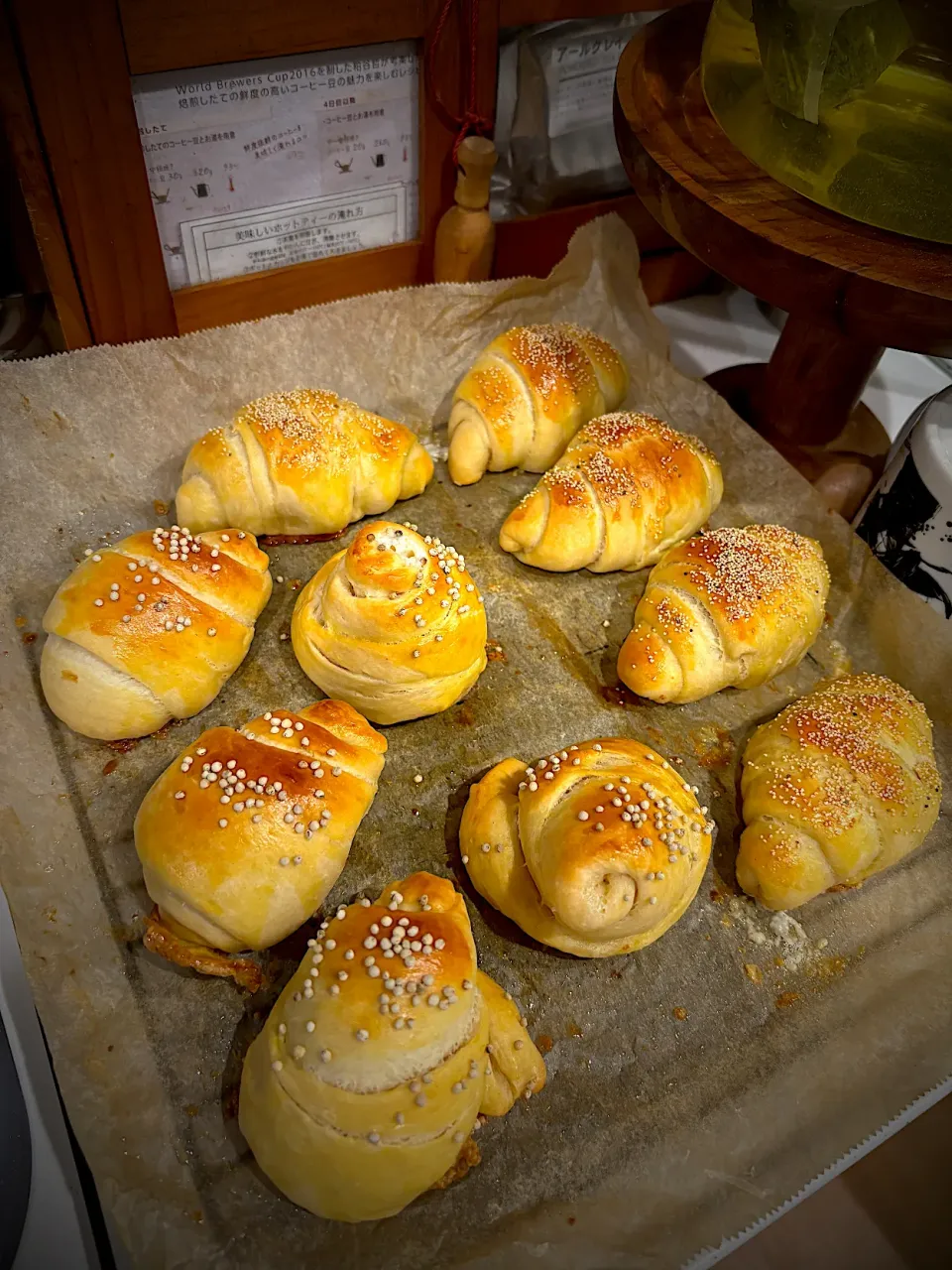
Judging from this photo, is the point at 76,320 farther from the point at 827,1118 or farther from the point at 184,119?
the point at 827,1118

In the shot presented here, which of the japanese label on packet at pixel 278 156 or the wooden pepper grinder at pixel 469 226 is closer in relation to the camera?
the japanese label on packet at pixel 278 156

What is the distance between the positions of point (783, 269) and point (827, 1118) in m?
1.45

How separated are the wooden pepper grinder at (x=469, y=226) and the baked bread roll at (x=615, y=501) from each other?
620 mm

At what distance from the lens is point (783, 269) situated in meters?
1.62

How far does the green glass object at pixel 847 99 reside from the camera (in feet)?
5.22

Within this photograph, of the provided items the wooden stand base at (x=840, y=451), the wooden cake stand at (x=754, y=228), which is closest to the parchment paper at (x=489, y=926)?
the wooden stand base at (x=840, y=451)

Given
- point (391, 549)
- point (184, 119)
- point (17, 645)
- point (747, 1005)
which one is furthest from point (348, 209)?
point (747, 1005)

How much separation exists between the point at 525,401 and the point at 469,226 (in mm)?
536

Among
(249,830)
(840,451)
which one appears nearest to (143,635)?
(249,830)

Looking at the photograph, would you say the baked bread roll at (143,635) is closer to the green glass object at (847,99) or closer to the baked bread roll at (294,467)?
the baked bread roll at (294,467)

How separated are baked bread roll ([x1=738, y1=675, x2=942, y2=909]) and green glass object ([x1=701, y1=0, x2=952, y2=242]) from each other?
0.91 metres

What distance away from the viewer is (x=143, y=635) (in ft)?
5.61

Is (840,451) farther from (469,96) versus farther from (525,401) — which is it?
(469,96)

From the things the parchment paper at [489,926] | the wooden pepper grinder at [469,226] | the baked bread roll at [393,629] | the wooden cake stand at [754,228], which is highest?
the wooden cake stand at [754,228]
